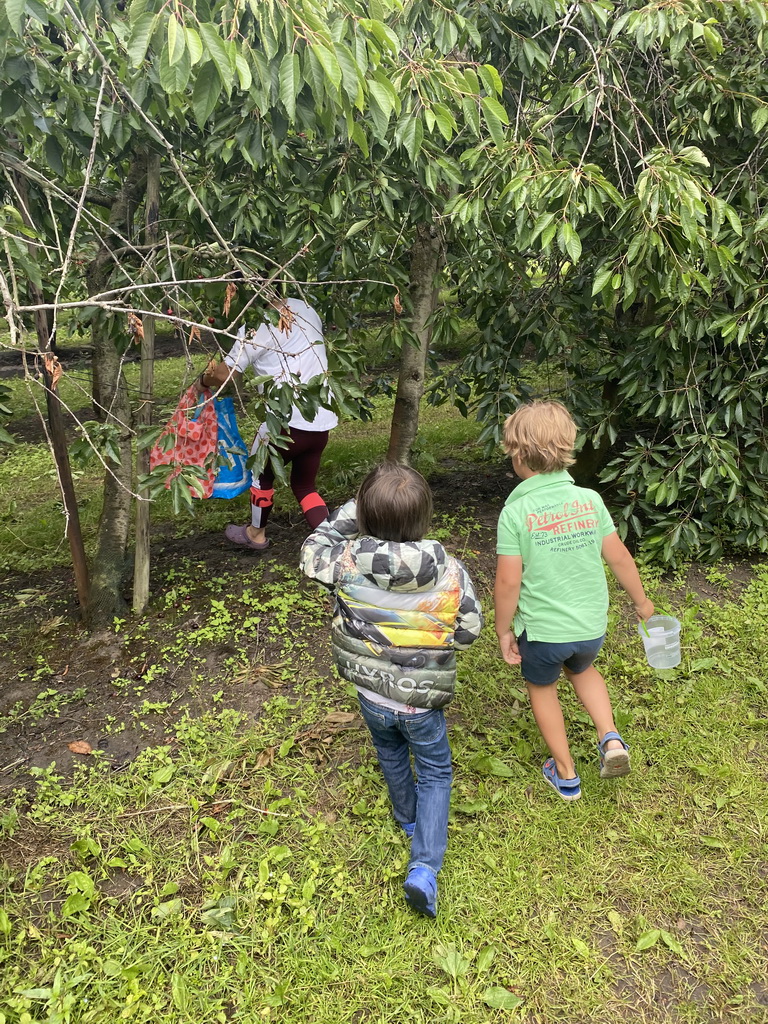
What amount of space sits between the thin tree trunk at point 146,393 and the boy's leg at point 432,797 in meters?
1.47

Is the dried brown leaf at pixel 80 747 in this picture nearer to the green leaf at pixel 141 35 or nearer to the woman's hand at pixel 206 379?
the woman's hand at pixel 206 379

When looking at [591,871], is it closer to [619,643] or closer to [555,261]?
[619,643]

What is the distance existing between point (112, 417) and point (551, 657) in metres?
2.27

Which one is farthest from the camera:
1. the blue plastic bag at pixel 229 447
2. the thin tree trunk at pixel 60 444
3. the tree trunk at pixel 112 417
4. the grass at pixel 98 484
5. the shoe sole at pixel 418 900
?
the grass at pixel 98 484

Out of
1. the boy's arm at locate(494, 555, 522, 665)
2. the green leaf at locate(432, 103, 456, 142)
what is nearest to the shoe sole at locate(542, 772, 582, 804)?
the boy's arm at locate(494, 555, 522, 665)

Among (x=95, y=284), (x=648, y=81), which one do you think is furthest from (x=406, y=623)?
(x=648, y=81)

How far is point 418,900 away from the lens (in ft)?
6.94

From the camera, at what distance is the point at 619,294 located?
157 inches

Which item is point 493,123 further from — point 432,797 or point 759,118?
point 432,797

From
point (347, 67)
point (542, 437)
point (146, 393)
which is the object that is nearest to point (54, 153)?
point (146, 393)

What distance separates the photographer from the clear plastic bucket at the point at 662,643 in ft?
9.79

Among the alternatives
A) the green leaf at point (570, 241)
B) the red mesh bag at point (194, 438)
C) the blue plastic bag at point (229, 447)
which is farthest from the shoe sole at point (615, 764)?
the blue plastic bag at point (229, 447)

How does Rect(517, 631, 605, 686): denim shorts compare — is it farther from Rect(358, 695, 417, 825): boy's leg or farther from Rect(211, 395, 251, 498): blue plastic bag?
Rect(211, 395, 251, 498): blue plastic bag

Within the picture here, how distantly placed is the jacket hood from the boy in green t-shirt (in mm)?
316
